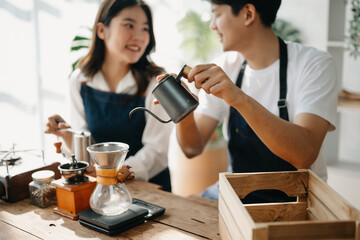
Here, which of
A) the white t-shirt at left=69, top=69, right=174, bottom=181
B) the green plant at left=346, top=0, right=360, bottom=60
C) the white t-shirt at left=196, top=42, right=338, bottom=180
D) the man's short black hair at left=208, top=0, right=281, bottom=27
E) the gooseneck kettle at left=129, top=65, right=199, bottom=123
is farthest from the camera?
the green plant at left=346, top=0, right=360, bottom=60

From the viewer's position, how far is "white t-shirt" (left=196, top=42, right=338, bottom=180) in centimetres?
177

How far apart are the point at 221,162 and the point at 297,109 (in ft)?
7.03

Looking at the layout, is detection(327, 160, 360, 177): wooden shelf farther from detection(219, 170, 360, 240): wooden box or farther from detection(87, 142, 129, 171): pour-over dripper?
detection(87, 142, 129, 171): pour-over dripper

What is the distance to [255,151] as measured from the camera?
1.97 meters

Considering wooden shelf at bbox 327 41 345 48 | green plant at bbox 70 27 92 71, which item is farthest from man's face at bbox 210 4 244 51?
green plant at bbox 70 27 92 71

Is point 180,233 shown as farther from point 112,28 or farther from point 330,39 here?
point 330,39

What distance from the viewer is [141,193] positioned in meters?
1.70

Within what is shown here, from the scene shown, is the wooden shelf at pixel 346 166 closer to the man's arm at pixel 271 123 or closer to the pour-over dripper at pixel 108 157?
the man's arm at pixel 271 123

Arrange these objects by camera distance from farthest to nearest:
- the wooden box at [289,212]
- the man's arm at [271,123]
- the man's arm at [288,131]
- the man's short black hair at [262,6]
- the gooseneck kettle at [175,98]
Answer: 1. the man's short black hair at [262,6]
2. the man's arm at [288,131]
3. the man's arm at [271,123]
4. the gooseneck kettle at [175,98]
5. the wooden box at [289,212]

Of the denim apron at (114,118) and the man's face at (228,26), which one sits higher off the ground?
the man's face at (228,26)

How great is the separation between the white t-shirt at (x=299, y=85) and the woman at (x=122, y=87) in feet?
1.33

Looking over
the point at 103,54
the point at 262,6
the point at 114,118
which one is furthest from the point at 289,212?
the point at 103,54

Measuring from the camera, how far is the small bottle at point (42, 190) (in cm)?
153

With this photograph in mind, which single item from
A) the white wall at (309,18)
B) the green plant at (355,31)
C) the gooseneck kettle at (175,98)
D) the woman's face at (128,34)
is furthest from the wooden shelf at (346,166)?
the gooseneck kettle at (175,98)
